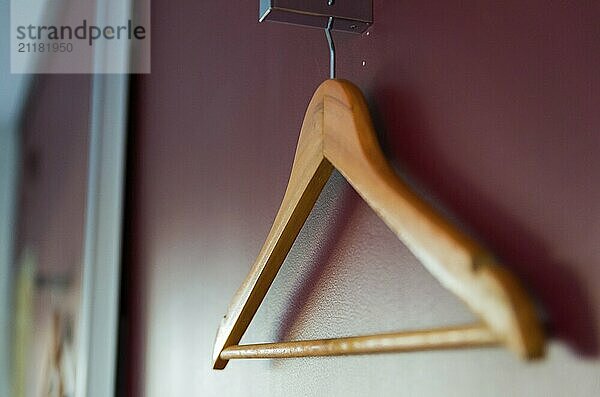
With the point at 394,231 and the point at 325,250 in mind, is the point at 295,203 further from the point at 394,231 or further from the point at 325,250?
the point at 394,231

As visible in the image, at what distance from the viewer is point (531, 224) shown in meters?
0.56

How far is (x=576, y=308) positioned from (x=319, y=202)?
373mm

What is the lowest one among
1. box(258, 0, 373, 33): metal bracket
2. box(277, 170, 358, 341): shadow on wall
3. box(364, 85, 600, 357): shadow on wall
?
box(277, 170, 358, 341): shadow on wall

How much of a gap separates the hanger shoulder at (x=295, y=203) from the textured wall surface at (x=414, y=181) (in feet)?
0.16

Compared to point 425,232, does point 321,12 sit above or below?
above

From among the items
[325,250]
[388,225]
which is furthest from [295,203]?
[388,225]

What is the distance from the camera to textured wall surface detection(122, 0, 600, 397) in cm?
53

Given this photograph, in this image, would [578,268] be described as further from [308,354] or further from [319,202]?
[319,202]

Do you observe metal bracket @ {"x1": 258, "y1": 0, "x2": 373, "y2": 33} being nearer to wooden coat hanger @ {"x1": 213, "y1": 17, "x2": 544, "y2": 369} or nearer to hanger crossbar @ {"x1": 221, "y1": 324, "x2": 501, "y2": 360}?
wooden coat hanger @ {"x1": 213, "y1": 17, "x2": 544, "y2": 369}

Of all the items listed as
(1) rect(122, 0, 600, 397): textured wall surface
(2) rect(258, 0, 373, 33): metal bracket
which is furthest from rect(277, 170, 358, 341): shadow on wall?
(2) rect(258, 0, 373, 33): metal bracket

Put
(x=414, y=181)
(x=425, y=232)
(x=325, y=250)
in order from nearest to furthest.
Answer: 1. (x=425, y=232)
2. (x=414, y=181)
3. (x=325, y=250)

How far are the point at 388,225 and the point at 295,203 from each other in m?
0.20

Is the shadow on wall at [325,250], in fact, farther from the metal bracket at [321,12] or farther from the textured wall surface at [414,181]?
the metal bracket at [321,12]

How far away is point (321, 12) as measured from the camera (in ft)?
2.57
